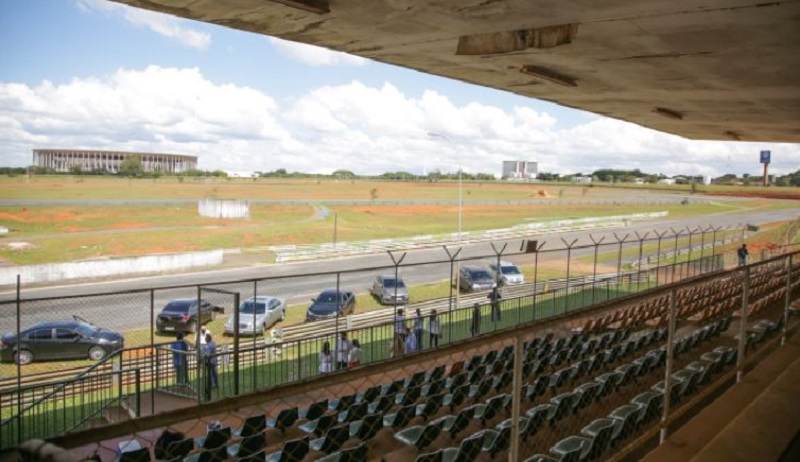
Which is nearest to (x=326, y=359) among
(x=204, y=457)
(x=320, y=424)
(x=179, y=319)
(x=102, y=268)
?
A: (x=320, y=424)

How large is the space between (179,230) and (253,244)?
13.6 m

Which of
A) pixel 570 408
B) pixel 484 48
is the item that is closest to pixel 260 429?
pixel 570 408

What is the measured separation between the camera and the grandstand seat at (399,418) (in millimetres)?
9812

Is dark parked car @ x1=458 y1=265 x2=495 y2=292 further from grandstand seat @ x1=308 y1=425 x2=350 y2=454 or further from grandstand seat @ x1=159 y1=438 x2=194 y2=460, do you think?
grandstand seat @ x1=159 y1=438 x2=194 y2=460

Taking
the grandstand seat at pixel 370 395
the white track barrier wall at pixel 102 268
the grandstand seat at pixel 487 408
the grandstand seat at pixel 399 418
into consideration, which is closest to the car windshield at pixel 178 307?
the white track barrier wall at pixel 102 268

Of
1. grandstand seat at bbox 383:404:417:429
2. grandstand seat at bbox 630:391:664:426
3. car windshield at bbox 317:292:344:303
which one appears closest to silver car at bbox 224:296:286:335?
car windshield at bbox 317:292:344:303

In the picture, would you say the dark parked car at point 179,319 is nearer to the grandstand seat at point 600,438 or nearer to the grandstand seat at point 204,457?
the grandstand seat at point 204,457

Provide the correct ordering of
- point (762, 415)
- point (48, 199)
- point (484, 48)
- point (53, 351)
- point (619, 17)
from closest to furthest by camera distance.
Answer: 1. point (762, 415)
2. point (619, 17)
3. point (484, 48)
4. point (53, 351)
5. point (48, 199)

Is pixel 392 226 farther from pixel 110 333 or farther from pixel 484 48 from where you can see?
pixel 484 48

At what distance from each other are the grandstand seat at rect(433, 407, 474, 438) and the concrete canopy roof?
5.54 metres

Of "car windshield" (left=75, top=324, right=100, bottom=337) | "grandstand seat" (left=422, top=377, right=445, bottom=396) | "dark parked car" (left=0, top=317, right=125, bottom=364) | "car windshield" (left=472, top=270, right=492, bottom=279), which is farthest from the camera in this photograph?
"car windshield" (left=472, top=270, right=492, bottom=279)

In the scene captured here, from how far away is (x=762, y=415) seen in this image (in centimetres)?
515

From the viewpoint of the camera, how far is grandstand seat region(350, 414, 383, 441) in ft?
30.4

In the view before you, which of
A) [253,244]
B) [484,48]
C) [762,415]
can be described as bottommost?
[253,244]
